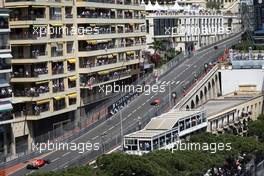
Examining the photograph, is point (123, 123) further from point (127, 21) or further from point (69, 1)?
point (127, 21)

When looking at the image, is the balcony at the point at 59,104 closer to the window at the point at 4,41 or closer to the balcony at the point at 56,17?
the balcony at the point at 56,17

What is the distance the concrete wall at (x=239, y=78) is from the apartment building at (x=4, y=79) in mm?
55295

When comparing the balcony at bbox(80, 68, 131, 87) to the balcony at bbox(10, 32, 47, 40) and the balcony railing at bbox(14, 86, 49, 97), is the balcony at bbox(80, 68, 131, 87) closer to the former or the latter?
the balcony railing at bbox(14, 86, 49, 97)

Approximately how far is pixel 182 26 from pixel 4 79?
90064mm

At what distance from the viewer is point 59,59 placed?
293 ft

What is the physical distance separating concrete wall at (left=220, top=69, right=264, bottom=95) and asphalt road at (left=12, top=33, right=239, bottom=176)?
5.37m

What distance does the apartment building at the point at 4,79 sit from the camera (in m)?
78.1

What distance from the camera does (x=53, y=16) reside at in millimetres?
88500

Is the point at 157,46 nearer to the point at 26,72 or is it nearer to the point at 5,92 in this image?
the point at 26,72

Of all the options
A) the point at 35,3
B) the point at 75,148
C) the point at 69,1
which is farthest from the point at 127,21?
the point at 75,148

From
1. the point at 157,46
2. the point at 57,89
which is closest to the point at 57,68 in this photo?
the point at 57,89

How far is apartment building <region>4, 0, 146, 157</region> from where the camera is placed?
275 ft

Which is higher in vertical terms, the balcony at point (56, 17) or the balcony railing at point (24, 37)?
the balcony at point (56, 17)

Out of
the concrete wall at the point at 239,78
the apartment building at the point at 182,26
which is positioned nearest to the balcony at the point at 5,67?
the concrete wall at the point at 239,78
